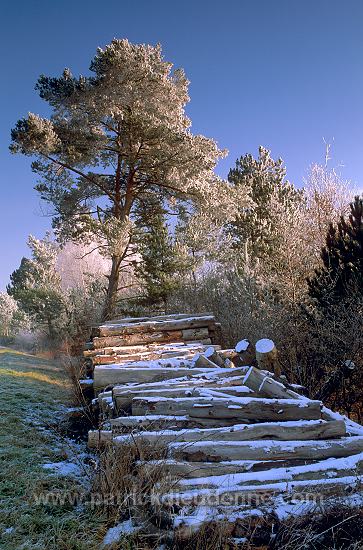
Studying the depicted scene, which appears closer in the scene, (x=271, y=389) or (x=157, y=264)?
(x=271, y=389)

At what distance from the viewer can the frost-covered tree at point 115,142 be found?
1323 cm

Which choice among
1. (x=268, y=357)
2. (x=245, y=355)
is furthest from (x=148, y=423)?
(x=245, y=355)

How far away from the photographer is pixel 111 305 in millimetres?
15742

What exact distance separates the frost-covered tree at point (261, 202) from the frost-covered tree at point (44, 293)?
36.4 feet

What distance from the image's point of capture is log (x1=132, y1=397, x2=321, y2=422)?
4270 mm

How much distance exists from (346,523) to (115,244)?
468 inches

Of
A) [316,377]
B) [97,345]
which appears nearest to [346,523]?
[316,377]

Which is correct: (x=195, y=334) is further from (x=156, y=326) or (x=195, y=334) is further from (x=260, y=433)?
(x=260, y=433)

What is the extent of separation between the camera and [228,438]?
3871 mm

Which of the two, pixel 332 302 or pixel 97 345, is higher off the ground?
pixel 332 302

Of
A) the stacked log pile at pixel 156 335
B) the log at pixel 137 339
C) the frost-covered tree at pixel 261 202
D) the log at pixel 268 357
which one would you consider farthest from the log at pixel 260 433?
the frost-covered tree at pixel 261 202

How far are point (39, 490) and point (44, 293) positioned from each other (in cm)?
2029

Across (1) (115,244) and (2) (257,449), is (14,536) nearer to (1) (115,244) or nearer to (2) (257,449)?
(2) (257,449)

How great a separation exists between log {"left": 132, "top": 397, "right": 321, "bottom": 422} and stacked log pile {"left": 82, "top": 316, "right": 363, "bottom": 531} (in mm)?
10
